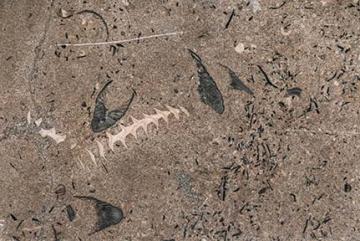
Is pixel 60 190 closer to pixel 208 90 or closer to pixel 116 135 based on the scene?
pixel 116 135

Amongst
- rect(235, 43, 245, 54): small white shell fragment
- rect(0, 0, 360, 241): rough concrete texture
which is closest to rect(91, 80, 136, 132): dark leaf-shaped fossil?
rect(0, 0, 360, 241): rough concrete texture

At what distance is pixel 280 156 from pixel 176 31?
0.85m

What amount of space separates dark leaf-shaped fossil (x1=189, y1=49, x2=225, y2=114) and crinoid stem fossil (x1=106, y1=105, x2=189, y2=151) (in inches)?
5.1

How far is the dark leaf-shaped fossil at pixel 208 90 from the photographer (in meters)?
2.72

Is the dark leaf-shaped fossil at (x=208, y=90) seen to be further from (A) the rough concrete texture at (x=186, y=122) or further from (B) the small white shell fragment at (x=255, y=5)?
(B) the small white shell fragment at (x=255, y=5)

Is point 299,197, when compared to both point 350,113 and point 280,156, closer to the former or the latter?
point 280,156

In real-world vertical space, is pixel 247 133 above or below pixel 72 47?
below

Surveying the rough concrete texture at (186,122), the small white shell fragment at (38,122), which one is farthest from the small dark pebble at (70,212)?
the small white shell fragment at (38,122)

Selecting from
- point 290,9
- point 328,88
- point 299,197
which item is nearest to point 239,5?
point 290,9

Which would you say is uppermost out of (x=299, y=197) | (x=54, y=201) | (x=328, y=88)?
(x=328, y=88)

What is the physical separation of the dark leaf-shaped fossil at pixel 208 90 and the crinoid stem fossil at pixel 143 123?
0.13 m

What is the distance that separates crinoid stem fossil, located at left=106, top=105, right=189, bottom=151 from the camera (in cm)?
275

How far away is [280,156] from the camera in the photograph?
2.70 meters

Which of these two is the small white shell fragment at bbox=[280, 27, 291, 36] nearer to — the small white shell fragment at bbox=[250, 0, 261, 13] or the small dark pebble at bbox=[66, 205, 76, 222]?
the small white shell fragment at bbox=[250, 0, 261, 13]
